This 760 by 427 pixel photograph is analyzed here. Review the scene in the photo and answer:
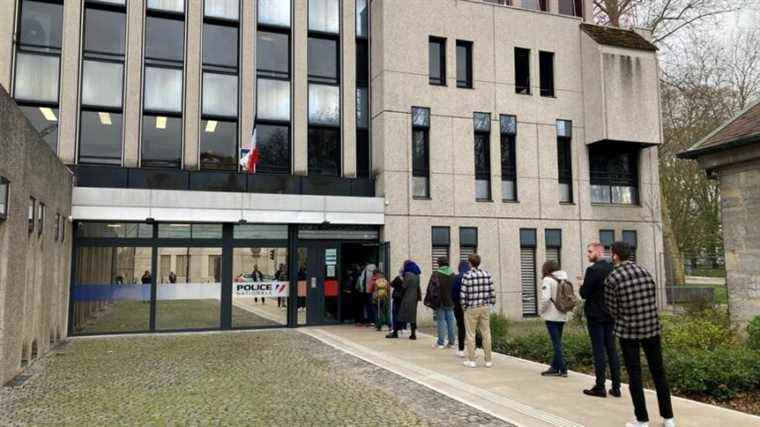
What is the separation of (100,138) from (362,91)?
24.1 feet

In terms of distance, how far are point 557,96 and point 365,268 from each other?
28.2 feet

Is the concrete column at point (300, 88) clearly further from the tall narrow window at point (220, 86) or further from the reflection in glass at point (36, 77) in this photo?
the reflection in glass at point (36, 77)

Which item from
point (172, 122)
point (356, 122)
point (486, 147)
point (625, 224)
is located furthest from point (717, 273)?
point (172, 122)

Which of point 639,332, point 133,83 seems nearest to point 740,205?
point 639,332

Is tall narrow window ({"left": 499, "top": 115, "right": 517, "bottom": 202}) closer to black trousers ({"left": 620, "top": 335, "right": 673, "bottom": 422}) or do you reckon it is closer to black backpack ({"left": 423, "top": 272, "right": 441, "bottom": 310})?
black backpack ({"left": 423, "top": 272, "right": 441, "bottom": 310})

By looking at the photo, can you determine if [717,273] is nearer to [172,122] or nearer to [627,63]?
[627,63]

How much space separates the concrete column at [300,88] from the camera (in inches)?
671

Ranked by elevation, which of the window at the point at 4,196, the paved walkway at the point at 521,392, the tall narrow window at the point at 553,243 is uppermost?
the window at the point at 4,196

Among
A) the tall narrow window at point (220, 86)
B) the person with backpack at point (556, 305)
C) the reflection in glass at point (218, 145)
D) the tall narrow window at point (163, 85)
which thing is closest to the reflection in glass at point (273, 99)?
the tall narrow window at point (220, 86)

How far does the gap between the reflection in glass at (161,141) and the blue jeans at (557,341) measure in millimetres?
10986

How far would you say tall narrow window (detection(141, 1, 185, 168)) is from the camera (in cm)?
1598

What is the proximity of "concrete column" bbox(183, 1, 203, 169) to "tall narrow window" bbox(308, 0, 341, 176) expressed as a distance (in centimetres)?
308

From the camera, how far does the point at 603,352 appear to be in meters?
7.93

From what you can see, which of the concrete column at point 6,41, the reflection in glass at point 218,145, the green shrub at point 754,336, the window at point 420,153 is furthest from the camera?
the window at point 420,153
